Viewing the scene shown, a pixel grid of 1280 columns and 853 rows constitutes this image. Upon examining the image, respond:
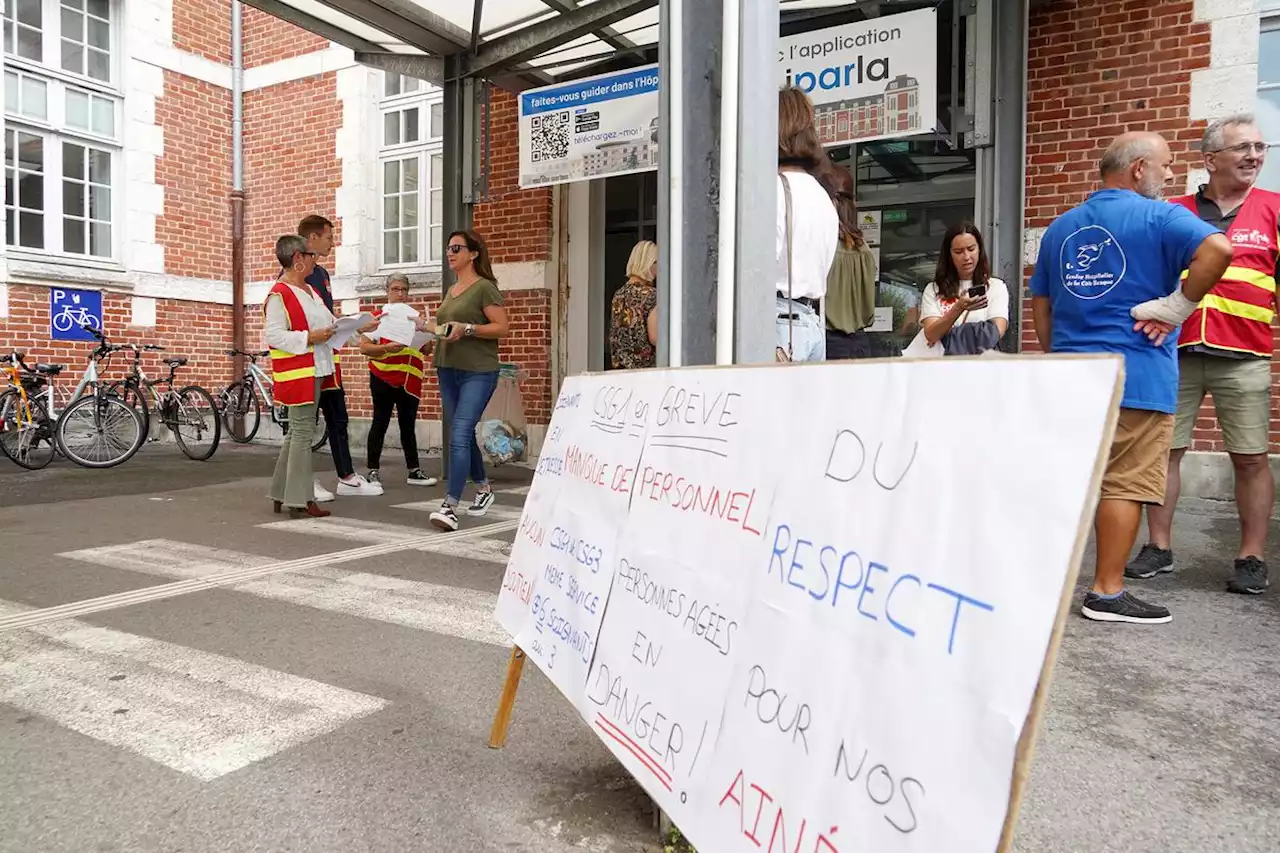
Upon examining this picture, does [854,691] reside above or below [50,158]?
below

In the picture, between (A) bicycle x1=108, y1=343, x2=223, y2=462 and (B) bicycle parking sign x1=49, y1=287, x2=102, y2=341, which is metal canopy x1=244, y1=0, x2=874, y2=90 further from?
(B) bicycle parking sign x1=49, y1=287, x2=102, y2=341

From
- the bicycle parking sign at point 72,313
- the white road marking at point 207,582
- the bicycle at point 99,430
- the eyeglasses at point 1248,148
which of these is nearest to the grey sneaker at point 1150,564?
the eyeglasses at point 1248,148

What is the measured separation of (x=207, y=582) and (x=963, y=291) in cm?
415

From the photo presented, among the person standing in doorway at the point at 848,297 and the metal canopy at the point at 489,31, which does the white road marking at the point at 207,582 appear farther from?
the metal canopy at the point at 489,31

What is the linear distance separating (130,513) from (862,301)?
211 inches

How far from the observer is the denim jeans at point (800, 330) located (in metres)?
2.88

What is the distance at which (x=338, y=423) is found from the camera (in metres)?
6.86

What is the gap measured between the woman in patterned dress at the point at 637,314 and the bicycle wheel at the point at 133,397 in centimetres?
642

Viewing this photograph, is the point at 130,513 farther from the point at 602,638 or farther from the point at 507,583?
the point at 602,638

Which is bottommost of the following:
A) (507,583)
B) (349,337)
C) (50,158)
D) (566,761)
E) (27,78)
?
(566,761)

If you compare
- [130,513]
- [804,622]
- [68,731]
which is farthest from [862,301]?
[130,513]

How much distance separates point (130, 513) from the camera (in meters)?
6.33

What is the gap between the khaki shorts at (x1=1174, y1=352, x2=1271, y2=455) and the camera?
157 inches

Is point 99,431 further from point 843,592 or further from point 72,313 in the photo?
point 843,592
